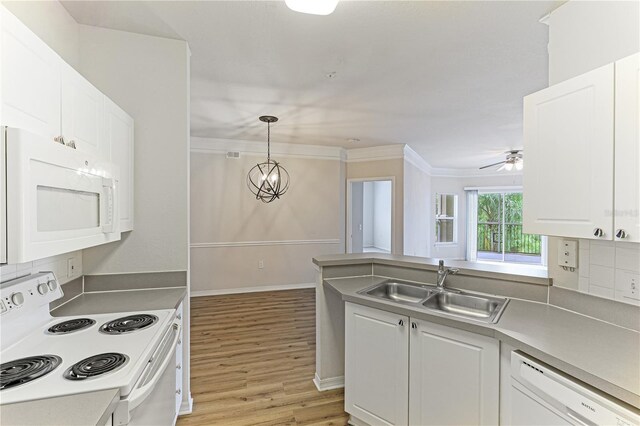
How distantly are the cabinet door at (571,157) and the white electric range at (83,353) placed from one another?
1998 mm

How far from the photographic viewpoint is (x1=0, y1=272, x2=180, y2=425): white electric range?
1072 millimetres

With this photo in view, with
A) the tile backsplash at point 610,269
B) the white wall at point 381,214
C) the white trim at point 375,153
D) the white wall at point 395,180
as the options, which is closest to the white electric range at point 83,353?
the tile backsplash at point 610,269

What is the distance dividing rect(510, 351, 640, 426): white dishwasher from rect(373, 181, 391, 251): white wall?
8.10 meters

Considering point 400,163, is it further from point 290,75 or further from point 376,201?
point 376,201

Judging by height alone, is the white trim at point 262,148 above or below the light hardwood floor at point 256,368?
above

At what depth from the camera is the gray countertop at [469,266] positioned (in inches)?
77.2

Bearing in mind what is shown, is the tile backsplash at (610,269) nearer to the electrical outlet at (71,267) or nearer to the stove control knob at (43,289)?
the stove control knob at (43,289)

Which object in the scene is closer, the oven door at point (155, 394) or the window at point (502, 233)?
the oven door at point (155, 394)

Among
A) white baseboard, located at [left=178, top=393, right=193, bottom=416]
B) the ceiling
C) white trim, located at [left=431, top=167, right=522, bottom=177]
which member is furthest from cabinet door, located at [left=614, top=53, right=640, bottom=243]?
white trim, located at [left=431, top=167, right=522, bottom=177]

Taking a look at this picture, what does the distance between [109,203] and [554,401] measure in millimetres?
2240

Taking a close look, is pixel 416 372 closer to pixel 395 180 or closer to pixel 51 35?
pixel 51 35

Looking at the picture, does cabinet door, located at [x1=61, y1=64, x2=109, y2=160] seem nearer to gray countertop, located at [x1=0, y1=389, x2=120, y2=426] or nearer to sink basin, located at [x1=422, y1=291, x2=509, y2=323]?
gray countertop, located at [x1=0, y1=389, x2=120, y2=426]

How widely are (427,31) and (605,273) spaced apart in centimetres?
179

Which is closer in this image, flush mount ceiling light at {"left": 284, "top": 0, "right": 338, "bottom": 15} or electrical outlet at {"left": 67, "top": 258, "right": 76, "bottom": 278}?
flush mount ceiling light at {"left": 284, "top": 0, "right": 338, "bottom": 15}
